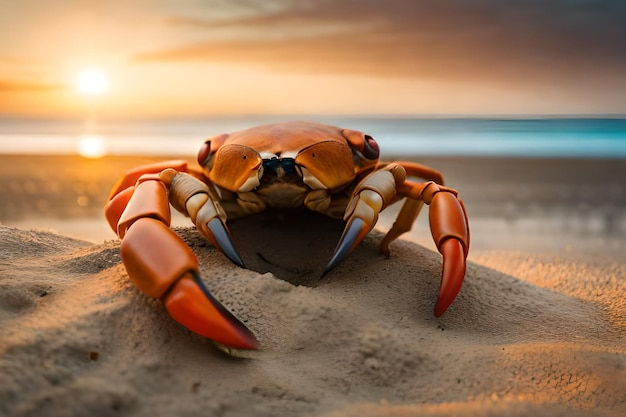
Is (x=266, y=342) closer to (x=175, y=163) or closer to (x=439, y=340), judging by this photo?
(x=439, y=340)

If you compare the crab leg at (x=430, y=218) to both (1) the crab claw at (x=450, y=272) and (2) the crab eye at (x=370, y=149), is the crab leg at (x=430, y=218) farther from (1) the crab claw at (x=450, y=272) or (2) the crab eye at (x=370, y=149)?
(2) the crab eye at (x=370, y=149)

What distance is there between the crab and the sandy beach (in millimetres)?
138

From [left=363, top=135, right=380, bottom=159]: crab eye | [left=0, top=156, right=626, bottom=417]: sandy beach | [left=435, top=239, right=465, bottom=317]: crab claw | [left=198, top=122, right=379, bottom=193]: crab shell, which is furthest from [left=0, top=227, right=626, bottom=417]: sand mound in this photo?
[left=363, top=135, right=380, bottom=159]: crab eye

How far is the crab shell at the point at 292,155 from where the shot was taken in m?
2.43

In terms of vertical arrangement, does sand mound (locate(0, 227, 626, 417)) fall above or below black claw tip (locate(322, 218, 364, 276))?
below

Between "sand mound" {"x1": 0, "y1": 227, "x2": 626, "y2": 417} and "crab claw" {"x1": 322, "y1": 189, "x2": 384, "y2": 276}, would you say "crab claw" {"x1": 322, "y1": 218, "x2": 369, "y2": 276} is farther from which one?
"sand mound" {"x1": 0, "y1": 227, "x2": 626, "y2": 417}

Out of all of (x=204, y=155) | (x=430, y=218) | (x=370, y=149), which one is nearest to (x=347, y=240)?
(x=430, y=218)

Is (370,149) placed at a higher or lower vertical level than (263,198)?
higher

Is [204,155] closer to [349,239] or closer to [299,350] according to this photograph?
[349,239]

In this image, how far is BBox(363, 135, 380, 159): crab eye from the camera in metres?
2.72

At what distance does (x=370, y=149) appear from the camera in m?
2.73

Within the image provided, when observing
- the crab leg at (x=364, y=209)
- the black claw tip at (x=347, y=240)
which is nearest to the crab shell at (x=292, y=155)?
the crab leg at (x=364, y=209)

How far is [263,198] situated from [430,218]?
2.53 ft

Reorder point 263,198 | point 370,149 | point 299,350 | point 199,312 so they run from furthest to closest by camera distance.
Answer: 1. point 370,149
2. point 263,198
3. point 299,350
4. point 199,312
